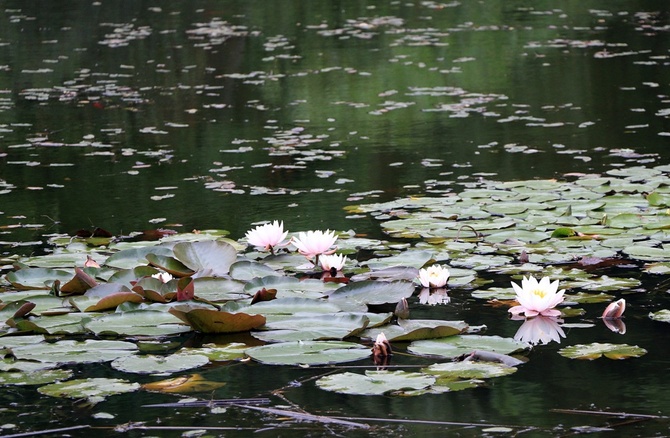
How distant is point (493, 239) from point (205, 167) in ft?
8.02

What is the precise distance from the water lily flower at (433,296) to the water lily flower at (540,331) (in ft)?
1.02

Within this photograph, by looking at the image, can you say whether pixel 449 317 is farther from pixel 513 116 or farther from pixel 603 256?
pixel 513 116

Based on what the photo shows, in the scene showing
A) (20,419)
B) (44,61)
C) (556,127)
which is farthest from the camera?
(44,61)

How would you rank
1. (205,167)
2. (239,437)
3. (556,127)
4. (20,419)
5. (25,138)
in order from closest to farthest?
(239,437) < (20,419) < (205,167) < (556,127) < (25,138)

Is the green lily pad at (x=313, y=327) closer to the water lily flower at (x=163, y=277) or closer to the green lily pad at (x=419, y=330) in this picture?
the green lily pad at (x=419, y=330)

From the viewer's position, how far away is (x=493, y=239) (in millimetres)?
3766

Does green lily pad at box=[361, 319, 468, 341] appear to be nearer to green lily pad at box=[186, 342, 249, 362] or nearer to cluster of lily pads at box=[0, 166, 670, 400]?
cluster of lily pads at box=[0, 166, 670, 400]

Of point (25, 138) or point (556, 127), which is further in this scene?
point (25, 138)

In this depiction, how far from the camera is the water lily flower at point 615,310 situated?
279 centimetres

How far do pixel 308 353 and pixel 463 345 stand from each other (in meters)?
0.38

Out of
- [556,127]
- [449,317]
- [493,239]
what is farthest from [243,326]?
[556,127]

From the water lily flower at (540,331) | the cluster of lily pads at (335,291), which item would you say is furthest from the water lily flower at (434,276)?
the water lily flower at (540,331)

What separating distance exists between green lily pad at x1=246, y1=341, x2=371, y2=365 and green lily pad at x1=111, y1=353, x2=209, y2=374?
0.13 meters

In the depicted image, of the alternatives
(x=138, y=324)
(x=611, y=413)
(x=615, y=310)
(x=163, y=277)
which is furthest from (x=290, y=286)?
(x=611, y=413)
